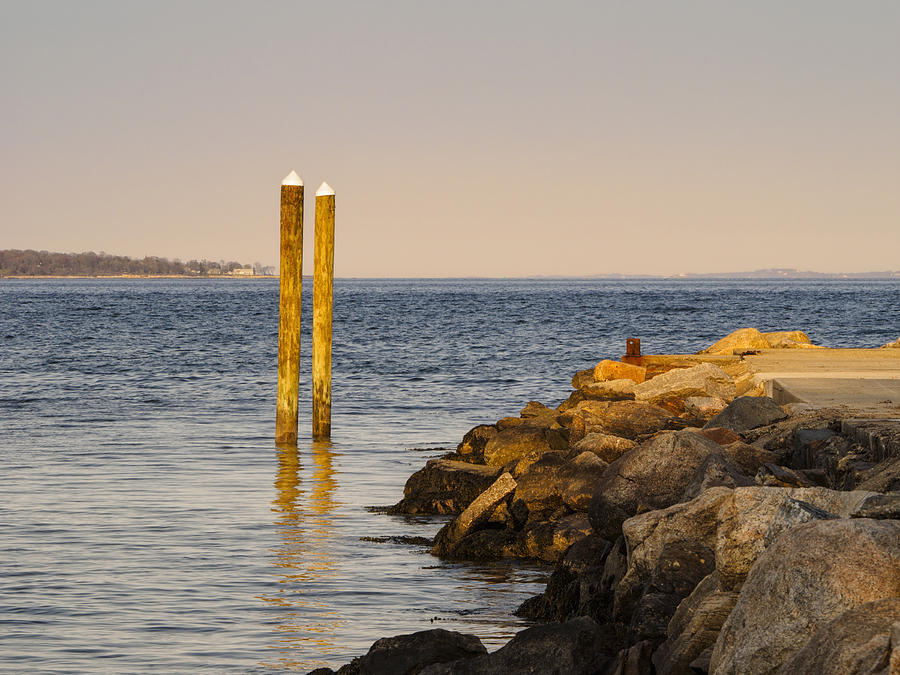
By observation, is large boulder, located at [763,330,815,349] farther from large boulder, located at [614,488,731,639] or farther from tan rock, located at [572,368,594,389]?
large boulder, located at [614,488,731,639]

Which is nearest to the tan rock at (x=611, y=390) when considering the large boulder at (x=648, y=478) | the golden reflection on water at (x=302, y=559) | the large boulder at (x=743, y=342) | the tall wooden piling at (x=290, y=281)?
the golden reflection on water at (x=302, y=559)

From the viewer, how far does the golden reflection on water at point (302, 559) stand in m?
8.16

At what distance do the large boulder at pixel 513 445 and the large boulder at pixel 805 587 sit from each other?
8785 millimetres

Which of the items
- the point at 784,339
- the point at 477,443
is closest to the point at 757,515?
the point at 477,443

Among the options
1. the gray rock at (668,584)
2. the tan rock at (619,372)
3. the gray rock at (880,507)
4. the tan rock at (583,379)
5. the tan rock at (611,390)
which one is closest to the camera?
the gray rock at (880,507)

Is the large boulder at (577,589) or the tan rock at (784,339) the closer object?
the large boulder at (577,589)

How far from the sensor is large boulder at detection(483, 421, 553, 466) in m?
14.0

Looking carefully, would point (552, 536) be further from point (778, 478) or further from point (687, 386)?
point (687, 386)

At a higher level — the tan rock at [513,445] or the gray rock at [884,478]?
the gray rock at [884,478]

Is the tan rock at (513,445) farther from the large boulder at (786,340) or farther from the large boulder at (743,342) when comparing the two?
the large boulder at (786,340)

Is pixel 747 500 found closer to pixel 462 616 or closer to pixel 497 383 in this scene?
pixel 462 616

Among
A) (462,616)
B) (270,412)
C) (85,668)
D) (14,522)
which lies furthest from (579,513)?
(270,412)

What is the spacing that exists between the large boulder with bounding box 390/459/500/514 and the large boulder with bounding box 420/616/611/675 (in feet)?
21.4

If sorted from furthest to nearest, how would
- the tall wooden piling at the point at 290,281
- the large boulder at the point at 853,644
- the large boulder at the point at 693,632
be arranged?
the tall wooden piling at the point at 290,281, the large boulder at the point at 693,632, the large boulder at the point at 853,644
